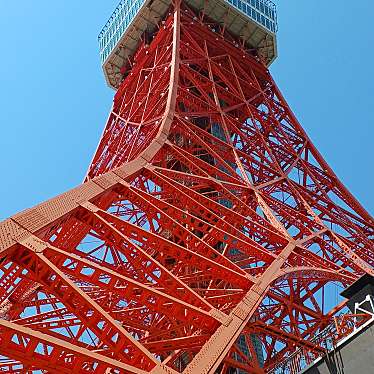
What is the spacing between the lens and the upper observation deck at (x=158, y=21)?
82.3 feet

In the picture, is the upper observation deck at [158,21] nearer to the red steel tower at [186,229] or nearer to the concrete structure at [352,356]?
the red steel tower at [186,229]

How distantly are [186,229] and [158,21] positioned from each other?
51.8 ft

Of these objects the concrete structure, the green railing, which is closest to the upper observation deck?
the green railing

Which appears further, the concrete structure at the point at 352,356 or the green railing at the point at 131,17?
the green railing at the point at 131,17

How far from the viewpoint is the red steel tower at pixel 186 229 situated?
25.3 feet

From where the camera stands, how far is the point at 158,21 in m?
25.2

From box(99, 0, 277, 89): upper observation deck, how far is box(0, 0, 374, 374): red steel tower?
0.19ft

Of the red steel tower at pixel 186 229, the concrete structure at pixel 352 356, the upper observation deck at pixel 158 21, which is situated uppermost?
the upper observation deck at pixel 158 21

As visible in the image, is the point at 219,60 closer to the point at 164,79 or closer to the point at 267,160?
the point at 164,79

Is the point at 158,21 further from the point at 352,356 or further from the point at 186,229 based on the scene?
the point at 352,356

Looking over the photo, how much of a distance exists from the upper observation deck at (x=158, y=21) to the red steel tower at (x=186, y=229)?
0.06 meters

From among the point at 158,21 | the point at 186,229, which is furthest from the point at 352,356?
the point at 158,21

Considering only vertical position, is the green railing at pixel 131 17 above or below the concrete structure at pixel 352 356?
above

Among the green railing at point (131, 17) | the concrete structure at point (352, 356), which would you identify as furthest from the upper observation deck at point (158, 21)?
the concrete structure at point (352, 356)
